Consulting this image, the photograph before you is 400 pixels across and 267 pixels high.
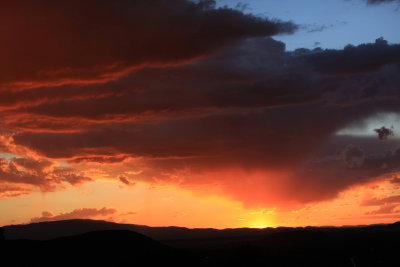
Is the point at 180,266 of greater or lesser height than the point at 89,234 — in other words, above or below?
below

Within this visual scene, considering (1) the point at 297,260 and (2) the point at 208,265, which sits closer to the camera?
(2) the point at 208,265

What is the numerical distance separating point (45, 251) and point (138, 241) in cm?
2752

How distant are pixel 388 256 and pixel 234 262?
4686cm

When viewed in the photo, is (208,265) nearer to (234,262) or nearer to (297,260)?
(234,262)

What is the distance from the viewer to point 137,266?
108 m

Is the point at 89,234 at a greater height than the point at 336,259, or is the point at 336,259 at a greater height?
the point at 89,234

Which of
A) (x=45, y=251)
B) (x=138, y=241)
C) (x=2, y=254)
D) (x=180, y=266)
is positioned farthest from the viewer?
(x=138, y=241)

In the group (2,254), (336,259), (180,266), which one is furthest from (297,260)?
(2,254)

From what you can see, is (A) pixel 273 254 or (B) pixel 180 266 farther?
(A) pixel 273 254

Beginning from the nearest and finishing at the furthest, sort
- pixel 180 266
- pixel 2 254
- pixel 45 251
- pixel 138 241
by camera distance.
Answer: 1. pixel 180 266
2. pixel 2 254
3. pixel 45 251
4. pixel 138 241

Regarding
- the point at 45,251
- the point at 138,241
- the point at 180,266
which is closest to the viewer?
the point at 180,266

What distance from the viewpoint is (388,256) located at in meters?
124

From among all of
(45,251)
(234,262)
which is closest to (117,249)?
(45,251)

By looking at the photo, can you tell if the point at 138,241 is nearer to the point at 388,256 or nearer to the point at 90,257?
the point at 90,257
